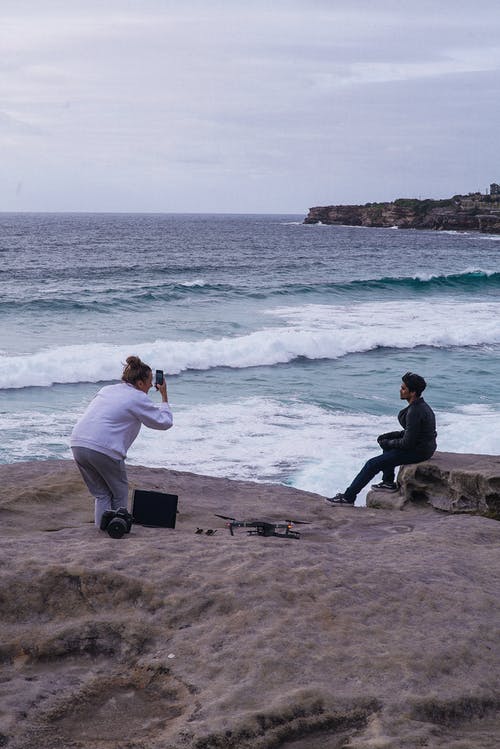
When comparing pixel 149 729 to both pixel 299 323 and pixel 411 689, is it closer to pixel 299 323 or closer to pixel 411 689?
pixel 411 689

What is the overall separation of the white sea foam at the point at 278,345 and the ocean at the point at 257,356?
53 mm

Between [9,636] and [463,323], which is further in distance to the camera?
[463,323]

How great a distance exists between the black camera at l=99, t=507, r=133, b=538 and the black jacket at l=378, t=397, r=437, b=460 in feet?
10.5

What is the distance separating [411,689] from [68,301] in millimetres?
26713

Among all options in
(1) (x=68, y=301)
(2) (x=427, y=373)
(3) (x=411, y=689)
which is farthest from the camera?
(1) (x=68, y=301)

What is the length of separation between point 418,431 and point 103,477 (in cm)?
341

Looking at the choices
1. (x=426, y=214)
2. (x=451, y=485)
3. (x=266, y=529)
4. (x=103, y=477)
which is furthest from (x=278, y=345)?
(x=426, y=214)

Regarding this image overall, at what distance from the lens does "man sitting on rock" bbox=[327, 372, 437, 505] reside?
728 cm

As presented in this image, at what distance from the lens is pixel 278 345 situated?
19625mm

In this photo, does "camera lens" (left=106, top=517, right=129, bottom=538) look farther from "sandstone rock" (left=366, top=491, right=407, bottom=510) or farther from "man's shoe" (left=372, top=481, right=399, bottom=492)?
"man's shoe" (left=372, top=481, right=399, bottom=492)

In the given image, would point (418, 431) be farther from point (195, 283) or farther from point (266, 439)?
point (195, 283)

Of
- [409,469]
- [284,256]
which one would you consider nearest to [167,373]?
[409,469]

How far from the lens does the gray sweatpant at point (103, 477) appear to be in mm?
5121

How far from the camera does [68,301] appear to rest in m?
28.5
